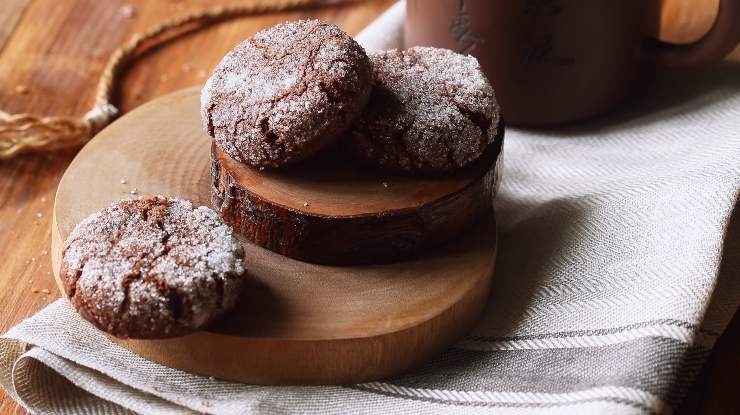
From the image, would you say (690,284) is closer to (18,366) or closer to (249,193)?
(249,193)

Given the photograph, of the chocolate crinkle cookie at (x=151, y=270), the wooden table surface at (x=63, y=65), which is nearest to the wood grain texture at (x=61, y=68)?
the wooden table surface at (x=63, y=65)

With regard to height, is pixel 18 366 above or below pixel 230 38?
below

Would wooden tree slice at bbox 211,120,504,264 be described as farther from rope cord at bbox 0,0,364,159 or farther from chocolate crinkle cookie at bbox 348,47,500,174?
rope cord at bbox 0,0,364,159

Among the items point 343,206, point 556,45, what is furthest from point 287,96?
point 556,45

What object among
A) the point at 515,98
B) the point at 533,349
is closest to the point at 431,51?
the point at 515,98

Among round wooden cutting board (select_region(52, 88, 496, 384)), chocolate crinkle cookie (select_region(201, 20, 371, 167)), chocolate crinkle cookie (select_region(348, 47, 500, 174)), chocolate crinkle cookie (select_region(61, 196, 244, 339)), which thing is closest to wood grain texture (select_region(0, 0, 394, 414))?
round wooden cutting board (select_region(52, 88, 496, 384))

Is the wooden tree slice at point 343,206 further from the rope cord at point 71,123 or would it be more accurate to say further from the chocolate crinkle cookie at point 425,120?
the rope cord at point 71,123
